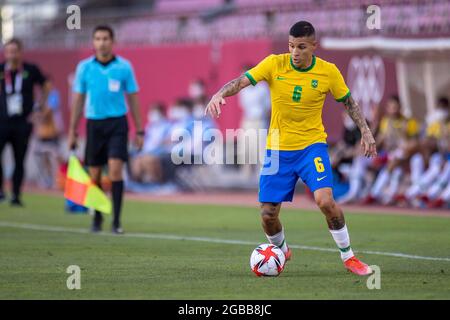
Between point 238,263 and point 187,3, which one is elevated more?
point 187,3

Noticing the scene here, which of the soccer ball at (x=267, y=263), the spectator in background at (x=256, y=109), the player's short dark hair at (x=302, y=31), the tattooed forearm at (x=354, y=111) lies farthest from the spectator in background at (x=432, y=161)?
the soccer ball at (x=267, y=263)

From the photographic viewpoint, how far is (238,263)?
38.2ft

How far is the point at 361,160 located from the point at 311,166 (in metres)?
10.5

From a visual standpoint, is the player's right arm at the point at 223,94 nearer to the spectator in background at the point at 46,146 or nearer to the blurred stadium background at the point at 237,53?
the blurred stadium background at the point at 237,53

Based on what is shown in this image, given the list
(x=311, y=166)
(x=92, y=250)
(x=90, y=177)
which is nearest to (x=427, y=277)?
(x=311, y=166)

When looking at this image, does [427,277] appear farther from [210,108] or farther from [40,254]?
[40,254]

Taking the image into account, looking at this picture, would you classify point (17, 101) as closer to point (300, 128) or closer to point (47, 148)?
point (47, 148)

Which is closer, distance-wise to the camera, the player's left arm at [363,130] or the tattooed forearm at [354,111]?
the player's left arm at [363,130]

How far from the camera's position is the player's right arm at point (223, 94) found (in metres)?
10.2

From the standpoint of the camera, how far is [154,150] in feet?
83.5

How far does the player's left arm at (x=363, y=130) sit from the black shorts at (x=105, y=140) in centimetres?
467

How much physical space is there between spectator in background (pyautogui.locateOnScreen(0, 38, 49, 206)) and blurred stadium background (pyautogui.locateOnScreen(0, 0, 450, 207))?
3.15 meters

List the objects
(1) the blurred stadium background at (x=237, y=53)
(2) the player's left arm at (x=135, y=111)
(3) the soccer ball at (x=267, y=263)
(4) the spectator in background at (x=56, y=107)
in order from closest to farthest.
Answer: (3) the soccer ball at (x=267, y=263) → (2) the player's left arm at (x=135, y=111) → (1) the blurred stadium background at (x=237, y=53) → (4) the spectator in background at (x=56, y=107)

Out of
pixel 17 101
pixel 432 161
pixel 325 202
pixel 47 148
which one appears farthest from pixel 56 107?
pixel 325 202
